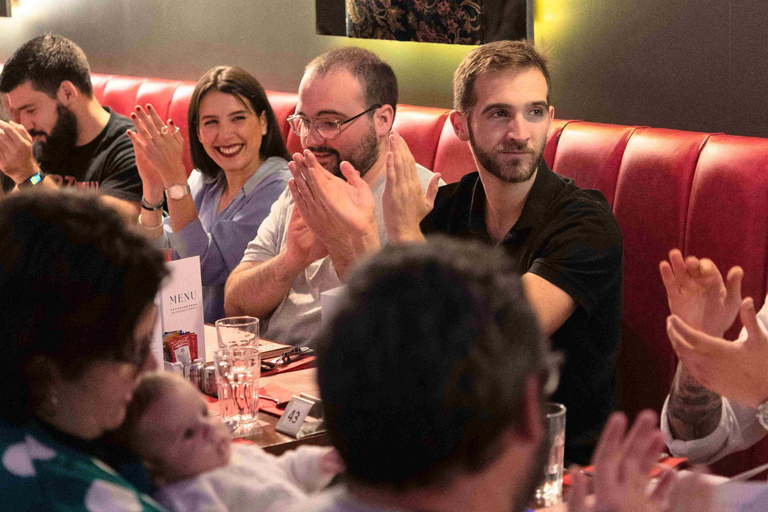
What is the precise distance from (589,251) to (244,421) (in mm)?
771

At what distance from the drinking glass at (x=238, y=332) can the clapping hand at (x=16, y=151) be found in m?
1.80

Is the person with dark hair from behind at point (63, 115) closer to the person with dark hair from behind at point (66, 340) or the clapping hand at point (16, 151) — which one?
the clapping hand at point (16, 151)

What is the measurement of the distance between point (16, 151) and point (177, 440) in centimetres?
263

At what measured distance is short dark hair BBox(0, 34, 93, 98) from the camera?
3.47 meters

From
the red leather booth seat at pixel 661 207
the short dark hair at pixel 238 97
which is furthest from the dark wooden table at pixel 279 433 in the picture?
the short dark hair at pixel 238 97

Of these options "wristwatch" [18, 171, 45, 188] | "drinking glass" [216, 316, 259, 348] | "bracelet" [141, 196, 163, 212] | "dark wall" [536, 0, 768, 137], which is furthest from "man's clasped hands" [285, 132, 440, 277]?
"wristwatch" [18, 171, 45, 188]

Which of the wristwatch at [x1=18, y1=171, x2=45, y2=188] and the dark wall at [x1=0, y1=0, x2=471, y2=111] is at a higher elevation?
the dark wall at [x1=0, y1=0, x2=471, y2=111]

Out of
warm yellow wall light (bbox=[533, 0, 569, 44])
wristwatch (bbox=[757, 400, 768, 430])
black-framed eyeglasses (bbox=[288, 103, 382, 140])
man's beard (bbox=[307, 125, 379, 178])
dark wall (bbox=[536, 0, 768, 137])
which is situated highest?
warm yellow wall light (bbox=[533, 0, 569, 44])

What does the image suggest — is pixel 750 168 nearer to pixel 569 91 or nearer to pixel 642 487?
pixel 569 91

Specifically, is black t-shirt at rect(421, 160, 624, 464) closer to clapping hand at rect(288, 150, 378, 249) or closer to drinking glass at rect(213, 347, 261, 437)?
clapping hand at rect(288, 150, 378, 249)

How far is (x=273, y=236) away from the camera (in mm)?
2650

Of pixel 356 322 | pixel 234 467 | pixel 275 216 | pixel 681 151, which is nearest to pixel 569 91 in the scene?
pixel 681 151

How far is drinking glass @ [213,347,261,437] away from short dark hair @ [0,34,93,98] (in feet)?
7.33

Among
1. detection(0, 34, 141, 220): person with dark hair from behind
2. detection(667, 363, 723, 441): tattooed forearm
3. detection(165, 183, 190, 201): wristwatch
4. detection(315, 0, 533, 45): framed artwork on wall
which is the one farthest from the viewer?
detection(0, 34, 141, 220): person with dark hair from behind
